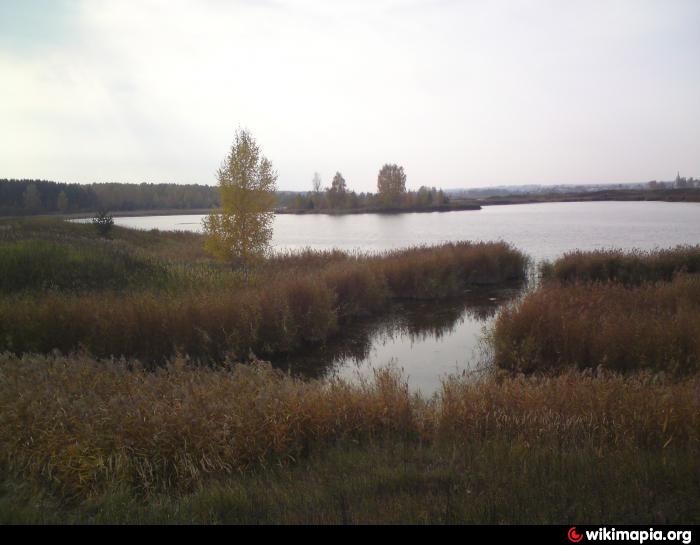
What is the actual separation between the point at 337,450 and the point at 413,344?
8.66 m

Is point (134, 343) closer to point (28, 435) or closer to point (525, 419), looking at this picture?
point (28, 435)

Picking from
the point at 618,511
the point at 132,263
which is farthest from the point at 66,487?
the point at 132,263

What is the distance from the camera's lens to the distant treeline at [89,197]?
7300cm

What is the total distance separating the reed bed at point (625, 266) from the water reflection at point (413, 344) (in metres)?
2.66

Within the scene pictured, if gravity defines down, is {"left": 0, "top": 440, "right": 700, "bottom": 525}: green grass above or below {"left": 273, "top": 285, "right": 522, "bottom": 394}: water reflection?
above

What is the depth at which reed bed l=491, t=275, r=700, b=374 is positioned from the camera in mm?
9734

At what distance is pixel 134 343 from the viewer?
12.3m

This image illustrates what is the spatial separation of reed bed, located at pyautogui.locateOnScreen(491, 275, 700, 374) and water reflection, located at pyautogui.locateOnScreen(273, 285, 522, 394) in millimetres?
1246

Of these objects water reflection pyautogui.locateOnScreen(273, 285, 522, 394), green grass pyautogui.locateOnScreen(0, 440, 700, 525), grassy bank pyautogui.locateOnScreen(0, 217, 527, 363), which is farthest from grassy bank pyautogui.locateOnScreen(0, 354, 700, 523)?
water reflection pyautogui.locateOnScreen(273, 285, 522, 394)

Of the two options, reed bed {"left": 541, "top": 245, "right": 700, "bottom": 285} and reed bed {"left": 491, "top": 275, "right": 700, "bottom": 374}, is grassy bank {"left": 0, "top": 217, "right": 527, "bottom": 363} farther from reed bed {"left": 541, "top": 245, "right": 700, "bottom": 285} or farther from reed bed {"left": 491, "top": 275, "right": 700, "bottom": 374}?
reed bed {"left": 491, "top": 275, "right": 700, "bottom": 374}

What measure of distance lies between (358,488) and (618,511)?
6.75ft

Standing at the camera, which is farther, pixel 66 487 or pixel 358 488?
pixel 66 487

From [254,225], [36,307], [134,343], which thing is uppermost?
[254,225]

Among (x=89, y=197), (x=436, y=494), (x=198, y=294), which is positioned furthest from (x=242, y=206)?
(x=89, y=197)
